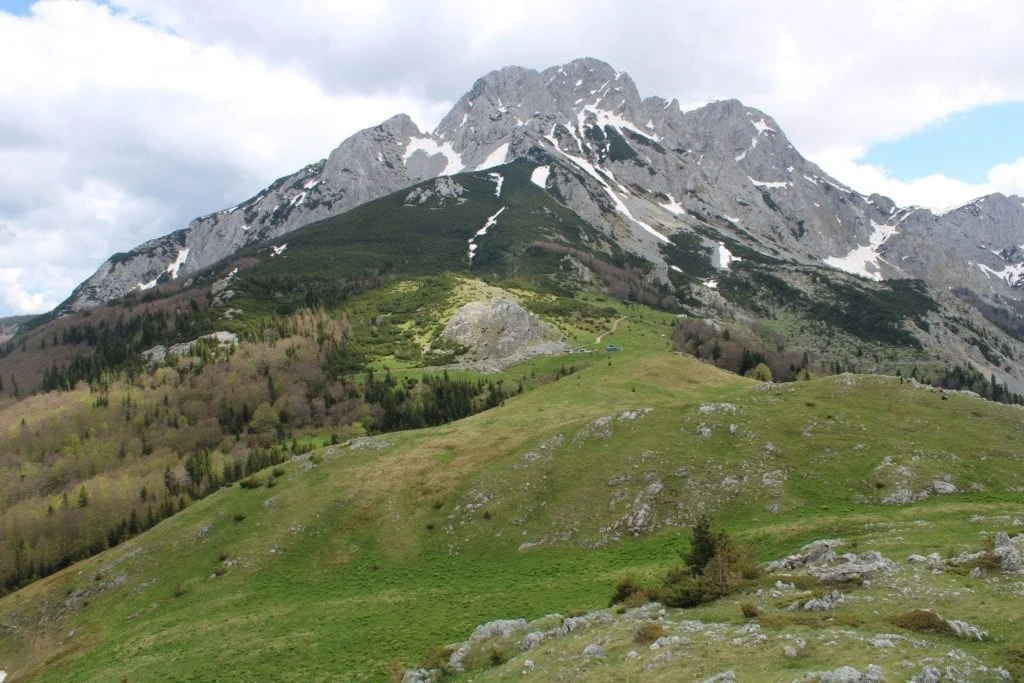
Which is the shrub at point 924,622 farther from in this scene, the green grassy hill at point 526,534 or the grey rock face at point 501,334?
the grey rock face at point 501,334

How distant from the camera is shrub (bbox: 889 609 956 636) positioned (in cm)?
1850

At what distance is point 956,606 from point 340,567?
137 feet

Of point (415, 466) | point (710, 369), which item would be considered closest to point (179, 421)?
point (415, 466)

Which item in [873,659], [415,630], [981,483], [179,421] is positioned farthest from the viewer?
[179,421]

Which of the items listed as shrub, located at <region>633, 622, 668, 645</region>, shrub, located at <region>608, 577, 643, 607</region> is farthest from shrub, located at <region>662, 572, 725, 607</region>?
shrub, located at <region>633, 622, 668, 645</region>

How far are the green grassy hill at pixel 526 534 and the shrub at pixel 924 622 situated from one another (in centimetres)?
116

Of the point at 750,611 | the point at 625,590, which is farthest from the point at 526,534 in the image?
the point at 750,611

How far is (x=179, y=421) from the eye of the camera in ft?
447

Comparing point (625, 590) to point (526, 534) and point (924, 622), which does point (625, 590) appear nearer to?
point (924, 622)

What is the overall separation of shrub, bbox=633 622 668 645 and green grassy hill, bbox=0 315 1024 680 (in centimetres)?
47

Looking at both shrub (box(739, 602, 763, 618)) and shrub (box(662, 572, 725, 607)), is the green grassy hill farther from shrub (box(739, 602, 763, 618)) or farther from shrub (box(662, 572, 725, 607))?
shrub (box(662, 572, 725, 607))

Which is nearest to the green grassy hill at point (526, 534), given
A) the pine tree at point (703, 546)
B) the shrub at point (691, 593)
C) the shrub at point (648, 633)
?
the shrub at point (648, 633)

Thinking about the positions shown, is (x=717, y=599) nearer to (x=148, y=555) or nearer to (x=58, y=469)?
(x=148, y=555)

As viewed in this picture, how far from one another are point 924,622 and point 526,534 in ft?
100
